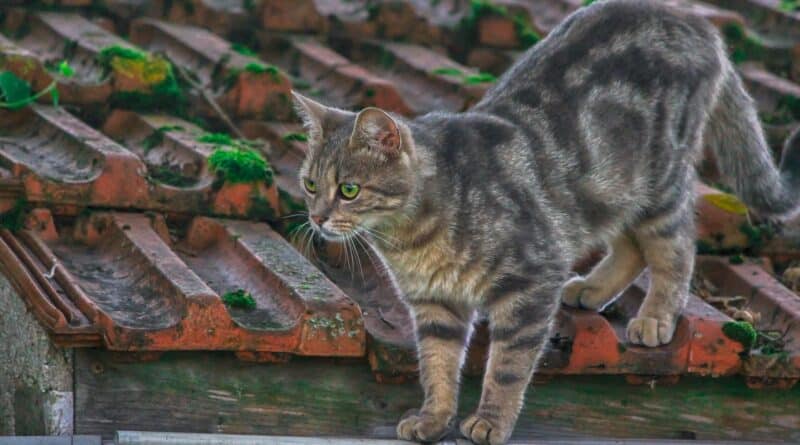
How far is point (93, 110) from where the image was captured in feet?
18.4

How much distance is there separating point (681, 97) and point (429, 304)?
1.28m

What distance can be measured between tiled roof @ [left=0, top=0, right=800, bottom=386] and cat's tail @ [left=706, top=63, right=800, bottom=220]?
11 cm

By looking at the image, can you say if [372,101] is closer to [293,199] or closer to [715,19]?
[293,199]

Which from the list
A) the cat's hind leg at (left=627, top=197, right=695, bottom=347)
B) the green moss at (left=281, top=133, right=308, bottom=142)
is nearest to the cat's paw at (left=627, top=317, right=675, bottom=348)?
the cat's hind leg at (left=627, top=197, right=695, bottom=347)

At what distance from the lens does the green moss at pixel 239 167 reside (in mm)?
4883

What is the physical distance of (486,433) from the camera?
4395mm

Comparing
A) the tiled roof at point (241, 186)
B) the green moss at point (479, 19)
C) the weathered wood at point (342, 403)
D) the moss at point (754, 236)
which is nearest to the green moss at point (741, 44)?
the tiled roof at point (241, 186)

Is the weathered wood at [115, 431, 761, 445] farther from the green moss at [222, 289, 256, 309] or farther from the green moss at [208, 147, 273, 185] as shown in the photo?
the green moss at [208, 147, 273, 185]

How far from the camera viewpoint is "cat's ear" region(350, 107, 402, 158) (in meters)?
4.48

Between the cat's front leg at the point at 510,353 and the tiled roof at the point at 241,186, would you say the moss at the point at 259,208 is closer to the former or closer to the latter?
the tiled roof at the point at 241,186

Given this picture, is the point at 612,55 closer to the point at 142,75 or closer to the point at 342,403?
the point at 342,403

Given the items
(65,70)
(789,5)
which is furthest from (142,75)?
(789,5)

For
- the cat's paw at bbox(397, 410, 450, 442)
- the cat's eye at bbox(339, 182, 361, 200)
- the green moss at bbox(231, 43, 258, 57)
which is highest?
the cat's eye at bbox(339, 182, 361, 200)

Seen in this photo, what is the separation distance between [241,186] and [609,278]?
137cm
